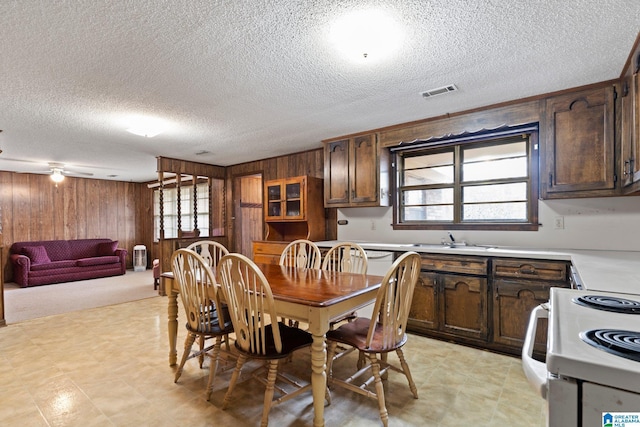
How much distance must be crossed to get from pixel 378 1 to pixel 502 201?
2542mm

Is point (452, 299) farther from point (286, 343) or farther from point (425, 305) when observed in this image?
point (286, 343)

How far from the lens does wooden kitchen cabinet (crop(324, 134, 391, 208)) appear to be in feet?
12.8

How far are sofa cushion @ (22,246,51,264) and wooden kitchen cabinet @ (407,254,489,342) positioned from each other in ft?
23.9

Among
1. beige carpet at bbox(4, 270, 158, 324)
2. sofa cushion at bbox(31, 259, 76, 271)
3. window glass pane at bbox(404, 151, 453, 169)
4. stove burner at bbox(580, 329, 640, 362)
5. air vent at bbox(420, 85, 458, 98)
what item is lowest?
beige carpet at bbox(4, 270, 158, 324)

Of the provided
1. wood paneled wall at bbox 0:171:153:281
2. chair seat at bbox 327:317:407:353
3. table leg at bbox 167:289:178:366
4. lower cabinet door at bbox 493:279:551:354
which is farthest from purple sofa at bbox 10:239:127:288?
lower cabinet door at bbox 493:279:551:354

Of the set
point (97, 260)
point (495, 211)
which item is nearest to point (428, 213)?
point (495, 211)

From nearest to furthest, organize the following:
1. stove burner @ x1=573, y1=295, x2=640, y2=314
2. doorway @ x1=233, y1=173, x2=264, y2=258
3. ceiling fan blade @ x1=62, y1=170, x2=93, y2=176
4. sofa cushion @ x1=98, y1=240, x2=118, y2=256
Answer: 1. stove burner @ x1=573, y1=295, x2=640, y2=314
2. doorway @ x1=233, y1=173, x2=264, y2=258
3. ceiling fan blade @ x1=62, y1=170, x2=93, y2=176
4. sofa cushion @ x1=98, y1=240, x2=118, y2=256

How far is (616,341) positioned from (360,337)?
1.40 meters

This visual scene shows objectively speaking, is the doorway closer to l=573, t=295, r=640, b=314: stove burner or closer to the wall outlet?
the wall outlet

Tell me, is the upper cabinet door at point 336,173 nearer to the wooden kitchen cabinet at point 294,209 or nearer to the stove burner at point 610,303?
the wooden kitchen cabinet at point 294,209

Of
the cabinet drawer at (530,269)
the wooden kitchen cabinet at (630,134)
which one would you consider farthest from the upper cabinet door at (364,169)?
the wooden kitchen cabinet at (630,134)

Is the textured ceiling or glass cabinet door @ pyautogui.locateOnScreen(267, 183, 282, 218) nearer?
the textured ceiling

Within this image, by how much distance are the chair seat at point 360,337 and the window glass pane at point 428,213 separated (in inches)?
77.2

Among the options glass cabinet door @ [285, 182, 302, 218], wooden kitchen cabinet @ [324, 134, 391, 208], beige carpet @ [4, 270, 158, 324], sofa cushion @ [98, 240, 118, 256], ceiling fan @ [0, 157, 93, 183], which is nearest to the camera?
wooden kitchen cabinet @ [324, 134, 391, 208]
